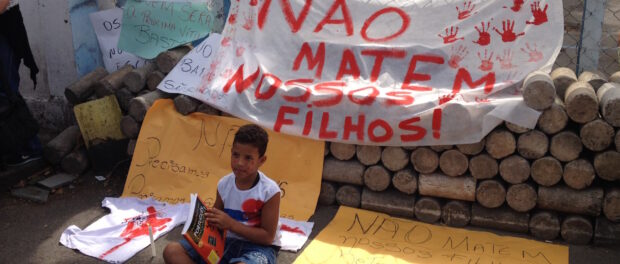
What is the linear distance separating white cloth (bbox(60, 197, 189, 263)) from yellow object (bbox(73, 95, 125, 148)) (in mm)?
771

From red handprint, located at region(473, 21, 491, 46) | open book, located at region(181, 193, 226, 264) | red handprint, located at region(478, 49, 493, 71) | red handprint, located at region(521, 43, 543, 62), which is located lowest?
open book, located at region(181, 193, 226, 264)

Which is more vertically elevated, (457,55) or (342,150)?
(457,55)

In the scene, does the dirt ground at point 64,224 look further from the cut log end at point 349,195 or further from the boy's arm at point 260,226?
the boy's arm at point 260,226

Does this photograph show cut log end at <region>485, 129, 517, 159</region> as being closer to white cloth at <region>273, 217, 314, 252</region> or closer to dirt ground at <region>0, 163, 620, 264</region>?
dirt ground at <region>0, 163, 620, 264</region>

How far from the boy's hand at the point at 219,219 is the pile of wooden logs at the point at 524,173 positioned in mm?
1600

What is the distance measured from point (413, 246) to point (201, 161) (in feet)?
6.12

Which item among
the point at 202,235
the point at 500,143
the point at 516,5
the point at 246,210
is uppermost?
the point at 516,5

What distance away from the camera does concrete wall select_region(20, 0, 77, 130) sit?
586 cm

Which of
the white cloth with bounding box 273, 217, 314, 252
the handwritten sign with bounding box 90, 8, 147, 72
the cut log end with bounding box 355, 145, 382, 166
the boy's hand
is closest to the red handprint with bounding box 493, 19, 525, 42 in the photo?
the cut log end with bounding box 355, 145, 382, 166

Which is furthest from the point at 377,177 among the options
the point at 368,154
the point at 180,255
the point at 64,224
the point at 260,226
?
the point at 64,224

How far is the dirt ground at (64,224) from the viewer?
3.87 m

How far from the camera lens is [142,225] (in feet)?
14.0

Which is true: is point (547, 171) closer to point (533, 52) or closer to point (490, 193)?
point (490, 193)

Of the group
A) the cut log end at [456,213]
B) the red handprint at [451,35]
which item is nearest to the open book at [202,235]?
the cut log end at [456,213]
